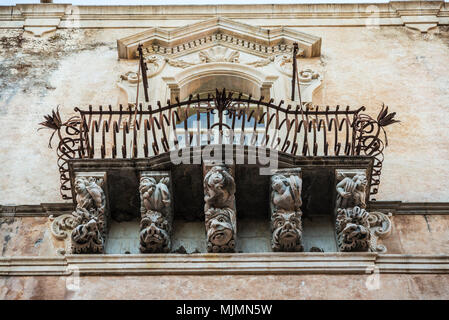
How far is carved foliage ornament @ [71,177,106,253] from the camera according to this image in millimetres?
7938

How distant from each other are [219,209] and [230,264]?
531mm

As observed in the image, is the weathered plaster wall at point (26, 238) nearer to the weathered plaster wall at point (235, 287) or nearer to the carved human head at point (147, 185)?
the weathered plaster wall at point (235, 287)

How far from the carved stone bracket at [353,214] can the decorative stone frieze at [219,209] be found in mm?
982

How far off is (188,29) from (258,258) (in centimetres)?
476

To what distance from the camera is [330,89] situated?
1086 centimetres

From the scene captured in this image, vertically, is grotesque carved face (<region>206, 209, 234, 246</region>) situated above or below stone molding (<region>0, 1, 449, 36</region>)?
below

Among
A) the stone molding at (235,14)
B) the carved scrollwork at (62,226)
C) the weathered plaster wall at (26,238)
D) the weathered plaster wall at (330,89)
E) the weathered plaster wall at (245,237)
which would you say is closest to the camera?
the weathered plaster wall at (245,237)

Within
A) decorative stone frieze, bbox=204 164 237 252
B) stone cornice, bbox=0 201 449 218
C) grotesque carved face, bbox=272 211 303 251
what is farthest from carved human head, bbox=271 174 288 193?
stone cornice, bbox=0 201 449 218

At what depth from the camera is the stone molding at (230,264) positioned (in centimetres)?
779

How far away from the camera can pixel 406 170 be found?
376 inches

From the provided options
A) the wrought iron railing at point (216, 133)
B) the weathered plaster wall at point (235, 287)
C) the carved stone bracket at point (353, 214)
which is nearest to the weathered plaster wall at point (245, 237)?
the carved stone bracket at point (353, 214)

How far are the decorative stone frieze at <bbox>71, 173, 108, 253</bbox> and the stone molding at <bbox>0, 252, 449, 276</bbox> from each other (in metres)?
0.13

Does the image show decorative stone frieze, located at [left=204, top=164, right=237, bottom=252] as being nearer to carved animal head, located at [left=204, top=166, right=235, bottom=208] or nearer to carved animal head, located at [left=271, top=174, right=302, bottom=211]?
carved animal head, located at [left=204, top=166, right=235, bottom=208]

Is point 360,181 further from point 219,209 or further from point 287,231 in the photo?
point 219,209
